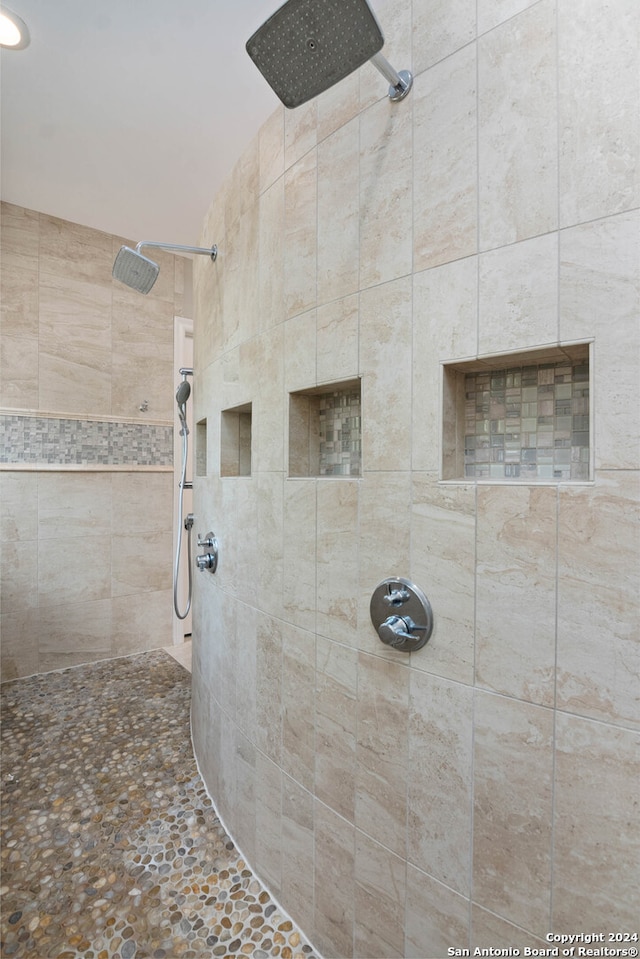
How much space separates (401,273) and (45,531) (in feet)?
8.45

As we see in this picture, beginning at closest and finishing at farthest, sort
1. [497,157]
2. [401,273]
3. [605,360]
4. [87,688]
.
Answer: [605,360], [497,157], [401,273], [87,688]

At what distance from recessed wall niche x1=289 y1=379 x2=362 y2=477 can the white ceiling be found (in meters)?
1.27

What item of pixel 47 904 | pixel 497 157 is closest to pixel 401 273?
pixel 497 157

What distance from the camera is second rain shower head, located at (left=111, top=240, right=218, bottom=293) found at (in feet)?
5.46

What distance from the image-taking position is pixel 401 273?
37.8 inches

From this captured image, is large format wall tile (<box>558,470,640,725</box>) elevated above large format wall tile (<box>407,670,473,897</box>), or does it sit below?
above

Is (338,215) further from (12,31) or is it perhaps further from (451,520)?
(12,31)

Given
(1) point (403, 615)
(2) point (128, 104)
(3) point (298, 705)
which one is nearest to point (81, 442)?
(2) point (128, 104)

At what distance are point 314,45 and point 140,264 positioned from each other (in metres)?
1.10

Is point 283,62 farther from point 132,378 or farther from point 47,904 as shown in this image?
point 132,378

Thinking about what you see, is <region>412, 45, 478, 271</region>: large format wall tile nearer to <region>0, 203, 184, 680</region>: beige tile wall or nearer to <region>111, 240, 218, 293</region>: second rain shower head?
<region>111, 240, 218, 293</region>: second rain shower head

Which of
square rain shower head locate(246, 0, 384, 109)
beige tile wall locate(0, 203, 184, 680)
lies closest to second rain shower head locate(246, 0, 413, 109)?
square rain shower head locate(246, 0, 384, 109)

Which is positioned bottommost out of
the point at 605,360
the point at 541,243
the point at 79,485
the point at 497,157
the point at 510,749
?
the point at 510,749

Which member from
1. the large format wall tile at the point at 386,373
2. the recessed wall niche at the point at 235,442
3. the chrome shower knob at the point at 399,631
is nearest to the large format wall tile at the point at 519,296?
the large format wall tile at the point at 386,373
